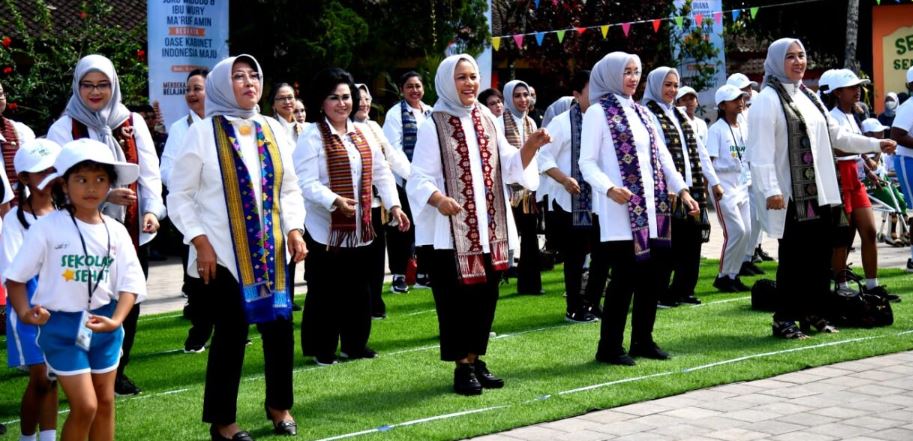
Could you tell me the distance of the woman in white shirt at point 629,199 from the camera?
816cm

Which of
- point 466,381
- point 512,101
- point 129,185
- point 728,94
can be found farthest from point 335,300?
point 728,94

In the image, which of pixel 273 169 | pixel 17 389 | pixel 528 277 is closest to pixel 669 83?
pixel 528 277

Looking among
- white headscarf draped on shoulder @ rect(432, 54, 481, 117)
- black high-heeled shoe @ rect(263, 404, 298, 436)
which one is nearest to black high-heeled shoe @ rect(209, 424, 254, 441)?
black high-heeled shoe @ rect(263, 404, 298, 436)

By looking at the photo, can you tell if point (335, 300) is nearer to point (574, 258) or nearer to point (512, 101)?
point (574, 258)

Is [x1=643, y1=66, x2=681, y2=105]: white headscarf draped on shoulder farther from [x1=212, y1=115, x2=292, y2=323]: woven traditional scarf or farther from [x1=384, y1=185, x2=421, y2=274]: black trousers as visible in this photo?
[x1=212, y1=115, x2=292, y2=323]: woven traditional scarf

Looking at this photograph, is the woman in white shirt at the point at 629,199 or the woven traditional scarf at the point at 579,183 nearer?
the woman in white shirt at the point at 629,199

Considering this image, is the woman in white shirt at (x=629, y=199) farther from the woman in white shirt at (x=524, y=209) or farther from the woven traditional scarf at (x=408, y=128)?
the woven traditional scarf at (x=408, y=128)

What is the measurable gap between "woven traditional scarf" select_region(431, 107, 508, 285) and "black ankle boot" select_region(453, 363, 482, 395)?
48cm

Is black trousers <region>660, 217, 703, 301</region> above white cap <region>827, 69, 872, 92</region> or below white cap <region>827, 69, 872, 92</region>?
below

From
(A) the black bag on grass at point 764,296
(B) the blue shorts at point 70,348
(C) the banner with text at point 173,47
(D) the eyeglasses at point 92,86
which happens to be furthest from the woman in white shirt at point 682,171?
(C) the banner with text at point 173,47

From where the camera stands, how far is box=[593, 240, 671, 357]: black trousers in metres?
8.22

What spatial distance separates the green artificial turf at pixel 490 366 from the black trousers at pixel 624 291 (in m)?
0.20

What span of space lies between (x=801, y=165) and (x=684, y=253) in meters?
2.31

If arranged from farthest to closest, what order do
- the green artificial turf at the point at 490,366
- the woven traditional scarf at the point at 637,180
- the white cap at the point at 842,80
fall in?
1. the white cap at the point at 842,80
2. the woven traditional scarf at the point at 637,180
3. the green artificial turf at the point at 490,366
